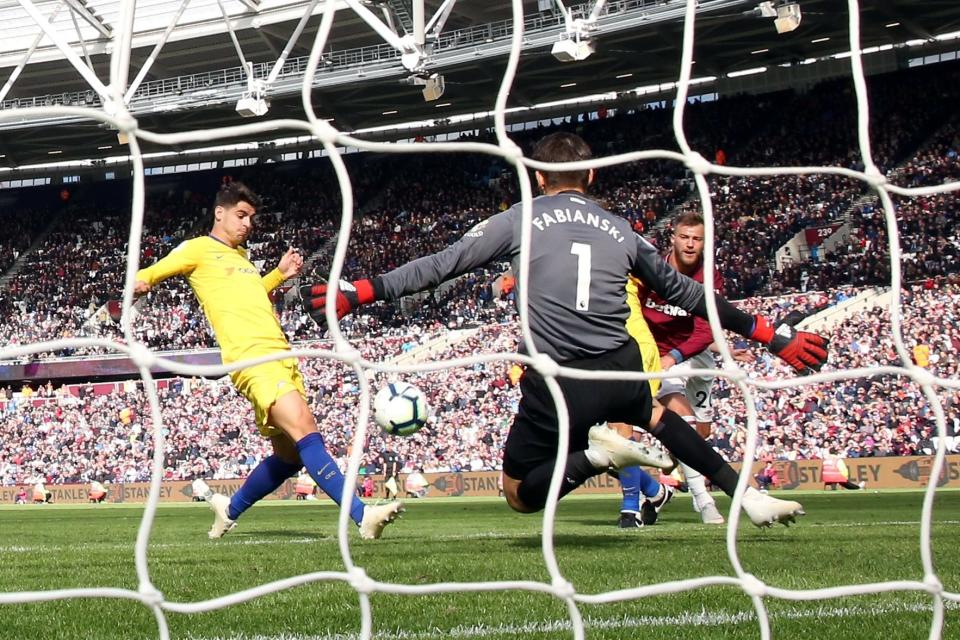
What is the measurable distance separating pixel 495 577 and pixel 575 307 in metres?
1.11

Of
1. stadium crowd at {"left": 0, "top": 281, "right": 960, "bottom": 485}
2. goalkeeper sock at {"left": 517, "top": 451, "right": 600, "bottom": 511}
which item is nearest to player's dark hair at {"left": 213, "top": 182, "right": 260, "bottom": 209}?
goalkeeper sock at {"left": 517, "top": 451, "right": 600, "bottom": 511}

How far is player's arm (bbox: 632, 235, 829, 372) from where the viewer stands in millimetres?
4777

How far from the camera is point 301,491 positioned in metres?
23.0

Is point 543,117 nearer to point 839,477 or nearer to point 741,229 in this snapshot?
point 741,229

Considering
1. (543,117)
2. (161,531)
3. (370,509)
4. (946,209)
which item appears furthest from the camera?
(543,117)

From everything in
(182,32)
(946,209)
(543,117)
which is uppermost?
(182,32)

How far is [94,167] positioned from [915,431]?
86.9ft

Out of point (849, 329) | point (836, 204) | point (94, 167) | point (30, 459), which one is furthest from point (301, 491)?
point (94, 167)

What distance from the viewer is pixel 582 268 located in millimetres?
4500

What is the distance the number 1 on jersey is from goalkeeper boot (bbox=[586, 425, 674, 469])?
63cm

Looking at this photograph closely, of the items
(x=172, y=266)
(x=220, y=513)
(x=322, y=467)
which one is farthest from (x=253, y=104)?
(x=322, y=467)

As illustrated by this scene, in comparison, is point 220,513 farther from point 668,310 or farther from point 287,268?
point 668,310

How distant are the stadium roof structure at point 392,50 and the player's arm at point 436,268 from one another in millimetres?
17810

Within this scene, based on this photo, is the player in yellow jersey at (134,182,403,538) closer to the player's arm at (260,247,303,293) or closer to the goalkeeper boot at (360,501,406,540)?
the player's arm at (260,247,303,293)
